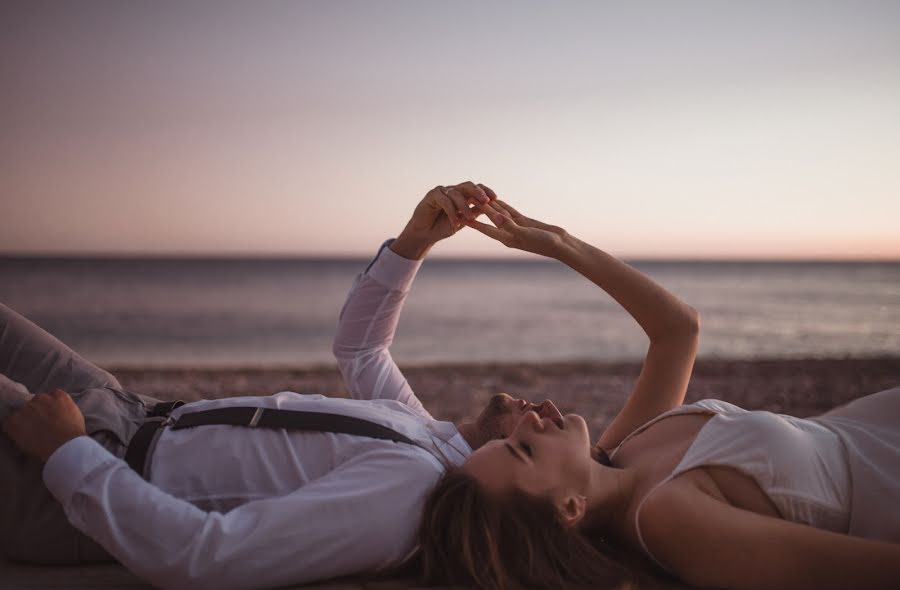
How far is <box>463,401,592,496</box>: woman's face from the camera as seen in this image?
1931 mm

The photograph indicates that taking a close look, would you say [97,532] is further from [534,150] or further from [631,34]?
[534,150]

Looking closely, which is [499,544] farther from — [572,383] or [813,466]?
[572,383]

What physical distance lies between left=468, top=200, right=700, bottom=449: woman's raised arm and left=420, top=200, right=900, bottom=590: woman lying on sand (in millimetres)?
487

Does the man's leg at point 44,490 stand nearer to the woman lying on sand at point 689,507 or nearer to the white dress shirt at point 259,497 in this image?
the white dress shirt at point 259,497

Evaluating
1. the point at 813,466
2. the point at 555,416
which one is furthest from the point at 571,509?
the point at 813,466

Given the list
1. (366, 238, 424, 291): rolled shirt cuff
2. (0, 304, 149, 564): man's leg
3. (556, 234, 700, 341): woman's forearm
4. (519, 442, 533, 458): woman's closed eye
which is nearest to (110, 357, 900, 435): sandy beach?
(556, 234, 700, 341): woman's forearm

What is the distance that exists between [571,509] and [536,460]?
7.8 inches

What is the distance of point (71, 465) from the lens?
175 cm

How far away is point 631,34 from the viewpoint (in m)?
8.82

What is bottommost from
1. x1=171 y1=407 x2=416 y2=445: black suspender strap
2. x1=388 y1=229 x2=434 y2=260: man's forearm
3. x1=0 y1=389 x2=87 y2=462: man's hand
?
x1=171 y1=407 x2=416 y2=445: black suspender strap

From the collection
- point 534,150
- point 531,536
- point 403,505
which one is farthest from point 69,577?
point 534,150

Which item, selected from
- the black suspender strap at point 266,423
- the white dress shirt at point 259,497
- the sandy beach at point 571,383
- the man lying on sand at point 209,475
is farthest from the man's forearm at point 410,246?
the sandy beach at point 571,383

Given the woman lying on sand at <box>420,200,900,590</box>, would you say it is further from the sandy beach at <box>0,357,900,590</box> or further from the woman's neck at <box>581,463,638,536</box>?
the sandy beach at <box>0,357,900,590</box>

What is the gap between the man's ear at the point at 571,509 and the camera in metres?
1.95
